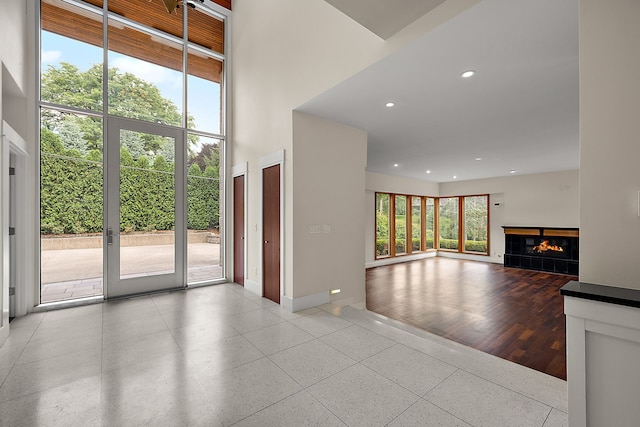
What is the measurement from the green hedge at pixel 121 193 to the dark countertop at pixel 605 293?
5.09 metres

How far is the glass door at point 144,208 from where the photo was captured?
4.34m

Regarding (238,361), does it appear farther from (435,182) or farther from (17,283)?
(435,182)

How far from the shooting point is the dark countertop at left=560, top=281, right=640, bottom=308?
1241 mm

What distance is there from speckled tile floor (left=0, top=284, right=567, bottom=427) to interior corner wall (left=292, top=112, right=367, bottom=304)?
0.80 meters

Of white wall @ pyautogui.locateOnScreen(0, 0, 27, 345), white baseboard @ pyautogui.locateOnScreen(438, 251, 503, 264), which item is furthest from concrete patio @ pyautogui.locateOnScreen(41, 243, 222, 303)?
white baseboard @ pyautogui.locateOnScreen(438, 251, 503, 264)

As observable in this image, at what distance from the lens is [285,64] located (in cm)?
401

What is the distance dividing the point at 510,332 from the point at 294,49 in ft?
15.4

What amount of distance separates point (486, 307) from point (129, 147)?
6361 mm

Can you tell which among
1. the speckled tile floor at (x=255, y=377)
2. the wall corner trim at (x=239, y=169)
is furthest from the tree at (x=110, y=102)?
the speckled tile floor at (x=255, y=377)

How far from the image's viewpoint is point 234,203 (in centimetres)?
546

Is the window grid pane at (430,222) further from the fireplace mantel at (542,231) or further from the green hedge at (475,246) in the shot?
the fireplace mantel at (542,231)

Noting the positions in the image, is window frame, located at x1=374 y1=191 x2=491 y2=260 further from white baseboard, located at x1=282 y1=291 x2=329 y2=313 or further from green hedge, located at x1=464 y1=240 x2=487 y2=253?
white baseboard, located at x1=282 y1=291 x2=329 y2=313

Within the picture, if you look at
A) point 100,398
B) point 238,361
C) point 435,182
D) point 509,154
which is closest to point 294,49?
point 238,361

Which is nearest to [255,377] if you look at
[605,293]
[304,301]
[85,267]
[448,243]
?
[304,301]
